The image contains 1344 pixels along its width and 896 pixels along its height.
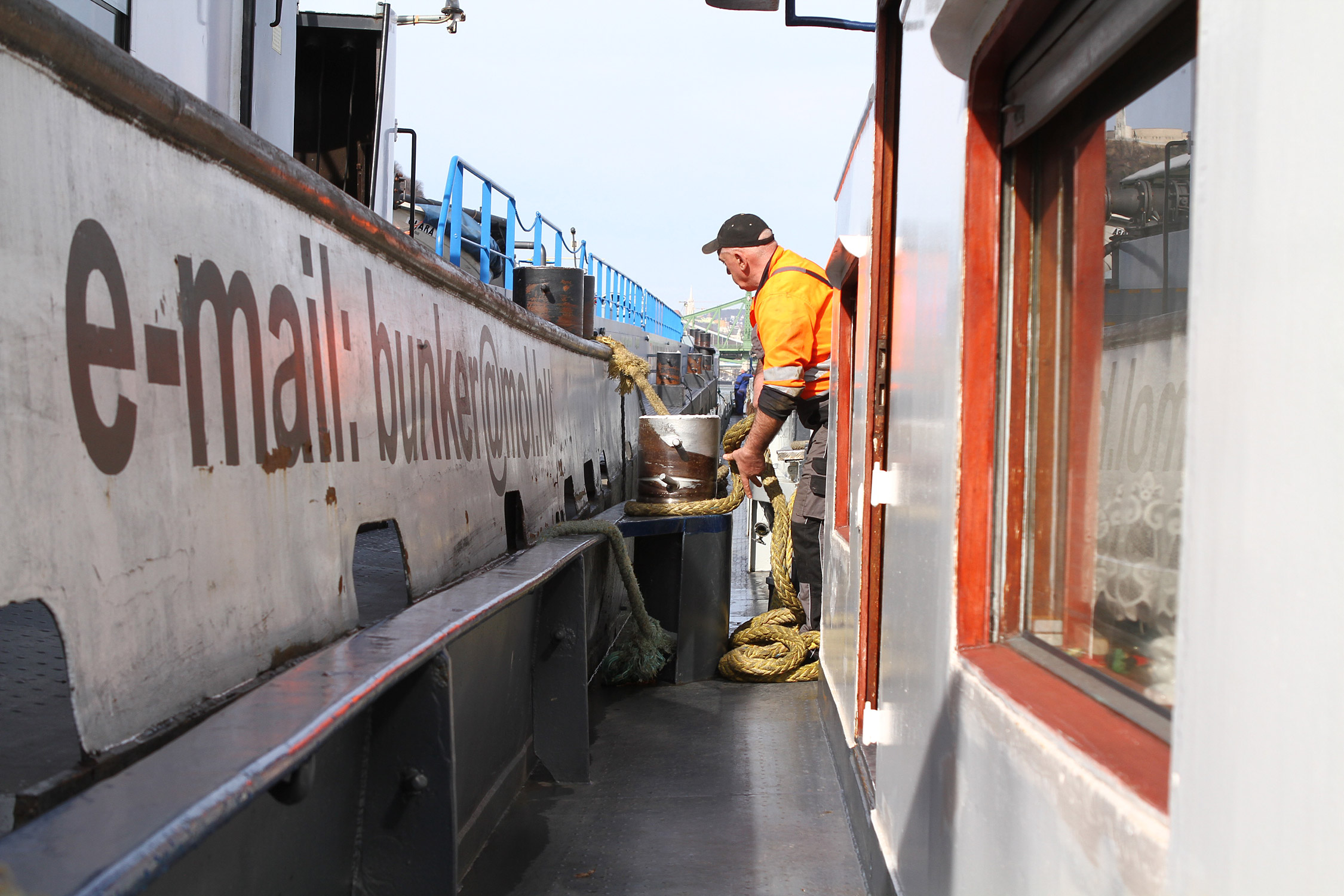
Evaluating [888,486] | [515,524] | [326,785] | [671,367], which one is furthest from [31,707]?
[671,367]

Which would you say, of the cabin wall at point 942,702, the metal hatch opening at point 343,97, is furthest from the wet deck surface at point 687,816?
the metal hatch opening at point 343,97

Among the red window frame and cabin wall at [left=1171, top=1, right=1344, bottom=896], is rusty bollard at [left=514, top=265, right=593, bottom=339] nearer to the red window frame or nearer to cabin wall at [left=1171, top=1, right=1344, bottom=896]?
the red window frame

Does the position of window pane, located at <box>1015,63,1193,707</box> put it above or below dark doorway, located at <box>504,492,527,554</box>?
above

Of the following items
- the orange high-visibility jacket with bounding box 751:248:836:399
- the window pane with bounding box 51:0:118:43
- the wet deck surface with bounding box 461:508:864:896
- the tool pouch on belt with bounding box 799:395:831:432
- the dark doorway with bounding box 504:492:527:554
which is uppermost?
the window pane with bounding box 51:0:118:43

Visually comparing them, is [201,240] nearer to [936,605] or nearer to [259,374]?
[259,374]

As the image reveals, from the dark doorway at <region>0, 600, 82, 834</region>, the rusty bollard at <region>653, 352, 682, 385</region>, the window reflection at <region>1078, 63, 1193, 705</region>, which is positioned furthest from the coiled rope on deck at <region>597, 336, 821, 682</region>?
the rusty bollard at <region>653, 352, 682, 385</region>

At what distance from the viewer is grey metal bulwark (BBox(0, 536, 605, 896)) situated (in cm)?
99

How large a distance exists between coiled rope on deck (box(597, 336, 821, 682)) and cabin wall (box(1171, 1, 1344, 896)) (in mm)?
3271

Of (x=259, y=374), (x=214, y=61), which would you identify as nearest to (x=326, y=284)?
(x=259, y=374)

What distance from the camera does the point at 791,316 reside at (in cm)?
433

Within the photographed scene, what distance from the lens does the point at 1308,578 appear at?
0.64 meters

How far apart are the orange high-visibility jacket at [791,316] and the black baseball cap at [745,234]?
284mm

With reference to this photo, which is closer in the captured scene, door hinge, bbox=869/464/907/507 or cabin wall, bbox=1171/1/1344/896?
cabin wall, bbox=1171/1/1344/896

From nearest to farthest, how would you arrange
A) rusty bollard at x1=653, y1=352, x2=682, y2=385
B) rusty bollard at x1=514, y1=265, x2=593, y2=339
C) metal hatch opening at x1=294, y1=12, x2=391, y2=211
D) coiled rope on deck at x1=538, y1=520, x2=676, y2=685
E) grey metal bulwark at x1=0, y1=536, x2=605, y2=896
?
grey metal bulwark at x1=0, y1=536, x2=605, y2=896, coiled rope on deck at x1=538, y1=520, x2=676, y2=685, metal hatch opening at x1=294, y1=12, x2=391, y2=211, rusty bollard at x1=514, y1=265, x2=593, y2=339, rusty bollard at x1=653, y1=352, x2=682, y2=385
